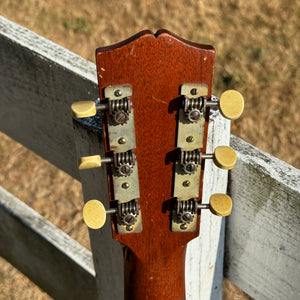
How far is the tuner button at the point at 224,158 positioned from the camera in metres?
1.06

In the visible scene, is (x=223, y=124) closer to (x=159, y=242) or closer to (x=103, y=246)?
(x=159, y=242)

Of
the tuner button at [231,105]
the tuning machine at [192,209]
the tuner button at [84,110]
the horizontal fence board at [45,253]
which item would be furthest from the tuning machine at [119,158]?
the horizontal fence board at [45,253]

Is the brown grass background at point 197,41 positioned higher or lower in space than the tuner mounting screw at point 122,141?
lower

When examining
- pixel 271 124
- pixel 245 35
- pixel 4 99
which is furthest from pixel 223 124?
pixel 245 35

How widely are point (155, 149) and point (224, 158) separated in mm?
168

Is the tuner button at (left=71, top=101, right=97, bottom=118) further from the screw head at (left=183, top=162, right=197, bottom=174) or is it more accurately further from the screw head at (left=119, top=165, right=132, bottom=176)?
the screw head at (left=183, top=162, right=197, bottom=174)

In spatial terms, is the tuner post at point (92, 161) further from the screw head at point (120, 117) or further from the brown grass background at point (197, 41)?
the brown grass background at point (197, 41)

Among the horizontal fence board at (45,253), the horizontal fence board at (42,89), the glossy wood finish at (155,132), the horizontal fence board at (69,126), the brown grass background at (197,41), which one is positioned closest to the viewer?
the glossy wood finish at (155,132)

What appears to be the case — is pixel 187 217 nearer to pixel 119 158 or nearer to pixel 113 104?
pixel 119 158

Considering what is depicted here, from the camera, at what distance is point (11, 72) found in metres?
1.70

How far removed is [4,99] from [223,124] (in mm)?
1075

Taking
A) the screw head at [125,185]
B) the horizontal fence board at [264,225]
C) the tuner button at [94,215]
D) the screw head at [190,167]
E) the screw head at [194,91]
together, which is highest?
the screw head at [194,91]

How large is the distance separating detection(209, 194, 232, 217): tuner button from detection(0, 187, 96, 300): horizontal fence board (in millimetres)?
1088

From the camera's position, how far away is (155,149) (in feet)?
3.50
